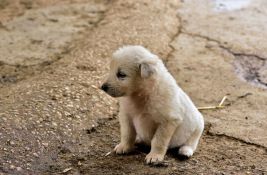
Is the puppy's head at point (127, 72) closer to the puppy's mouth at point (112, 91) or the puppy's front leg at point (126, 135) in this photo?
the puppy's mouth at point (112, 91)

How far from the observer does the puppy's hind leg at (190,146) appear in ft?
14.1

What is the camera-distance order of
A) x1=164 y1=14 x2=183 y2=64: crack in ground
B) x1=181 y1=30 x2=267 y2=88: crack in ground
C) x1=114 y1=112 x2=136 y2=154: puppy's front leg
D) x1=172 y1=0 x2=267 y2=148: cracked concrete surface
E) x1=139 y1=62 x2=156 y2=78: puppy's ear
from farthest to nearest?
x1=164 y1=14 x2=183 y2=64: crack in ground, x1=181 y1=30 x2=267 y2=88: crack in ground, x1=172 y1=0 x2=267 y2=148: cracked concrete surface, x1=114 y1=112 x2=136 y2=154: puppy's front leg, x1=139 y1=62 x2=156 y2=78: puppy's ear

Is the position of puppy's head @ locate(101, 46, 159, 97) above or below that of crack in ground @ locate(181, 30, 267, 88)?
above

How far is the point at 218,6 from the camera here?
8617 mm

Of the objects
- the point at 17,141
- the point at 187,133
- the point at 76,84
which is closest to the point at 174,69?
the point at 76,84

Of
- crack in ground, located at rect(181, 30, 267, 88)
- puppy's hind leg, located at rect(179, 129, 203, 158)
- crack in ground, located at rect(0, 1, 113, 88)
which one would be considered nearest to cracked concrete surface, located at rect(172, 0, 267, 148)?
crack in ground, located at rect(181, 30, 267, 88)

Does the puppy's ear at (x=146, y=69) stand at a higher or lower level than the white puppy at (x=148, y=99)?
higher

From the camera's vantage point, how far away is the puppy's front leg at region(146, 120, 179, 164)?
13.2ft

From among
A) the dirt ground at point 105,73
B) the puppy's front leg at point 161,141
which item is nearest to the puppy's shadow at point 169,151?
the dirt ground at point 105,73

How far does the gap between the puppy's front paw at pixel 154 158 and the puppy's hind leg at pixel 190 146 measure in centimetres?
27

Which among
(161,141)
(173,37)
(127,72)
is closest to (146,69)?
(127,72)

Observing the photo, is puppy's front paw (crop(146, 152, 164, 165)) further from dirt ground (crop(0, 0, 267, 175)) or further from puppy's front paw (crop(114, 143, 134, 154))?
puppy's front paw (crop(114, 143, 134, 154))

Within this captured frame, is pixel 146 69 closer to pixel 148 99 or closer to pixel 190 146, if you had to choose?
pixel 148 99

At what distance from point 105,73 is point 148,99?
1.88 meters
